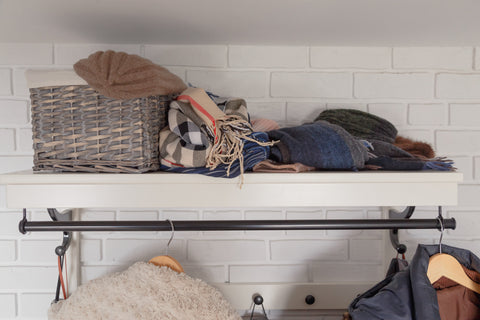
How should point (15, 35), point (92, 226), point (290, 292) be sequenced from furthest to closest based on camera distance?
point (290, 292) < point (15, 35) < point (92, 226)

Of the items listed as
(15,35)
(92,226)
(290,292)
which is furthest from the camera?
(290,292)

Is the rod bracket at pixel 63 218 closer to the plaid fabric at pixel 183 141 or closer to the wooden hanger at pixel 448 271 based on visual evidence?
the plaid fabric at pixel 183 141

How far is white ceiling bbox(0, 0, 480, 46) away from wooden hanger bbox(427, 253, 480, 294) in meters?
0.52

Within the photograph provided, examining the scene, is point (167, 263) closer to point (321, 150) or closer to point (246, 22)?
point (321, 150)

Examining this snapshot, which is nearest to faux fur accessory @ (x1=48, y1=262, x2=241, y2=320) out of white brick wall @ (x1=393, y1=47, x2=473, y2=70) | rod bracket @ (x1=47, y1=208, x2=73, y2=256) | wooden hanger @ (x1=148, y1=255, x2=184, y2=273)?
wooden hanger @ (x1=148, y1=255, x2=184, y2=273)

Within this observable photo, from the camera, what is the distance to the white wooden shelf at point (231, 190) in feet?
2.26

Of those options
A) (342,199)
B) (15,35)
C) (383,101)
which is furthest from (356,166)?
(15,35)

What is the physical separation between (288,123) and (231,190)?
0.44 meters

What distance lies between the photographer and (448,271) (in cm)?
78

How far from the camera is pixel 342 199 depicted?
0.70 meters

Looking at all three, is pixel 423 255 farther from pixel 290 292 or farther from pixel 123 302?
pixel 123 302

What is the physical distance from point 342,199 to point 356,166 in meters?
0.08

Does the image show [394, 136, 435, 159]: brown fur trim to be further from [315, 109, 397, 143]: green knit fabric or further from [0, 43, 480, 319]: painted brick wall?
[0, 43, 480, 319]: painted brick wall

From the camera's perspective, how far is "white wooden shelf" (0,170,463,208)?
690 mm
